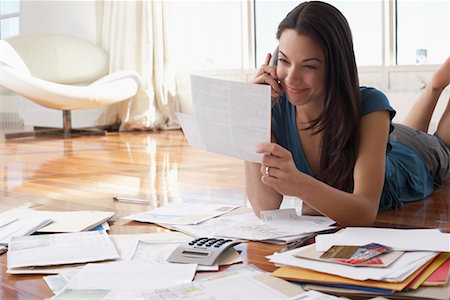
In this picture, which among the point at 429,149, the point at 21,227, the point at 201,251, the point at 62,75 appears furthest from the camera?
the point at 62,75

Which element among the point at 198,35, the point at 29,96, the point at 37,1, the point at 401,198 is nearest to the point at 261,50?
the point at 198,35

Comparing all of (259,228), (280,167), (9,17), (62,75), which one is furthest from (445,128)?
(9,17)

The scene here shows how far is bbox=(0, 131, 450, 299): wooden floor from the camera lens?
69.9 inches

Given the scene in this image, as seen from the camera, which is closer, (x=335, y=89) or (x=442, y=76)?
(x=335, y=89)

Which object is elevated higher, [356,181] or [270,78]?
[270,78]

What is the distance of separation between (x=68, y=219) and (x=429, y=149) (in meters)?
1.35

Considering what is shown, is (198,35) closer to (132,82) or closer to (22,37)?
(132,82)

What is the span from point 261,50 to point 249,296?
4.61 meters

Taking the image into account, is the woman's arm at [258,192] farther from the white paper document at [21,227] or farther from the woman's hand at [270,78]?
the white paper document at [21,227]

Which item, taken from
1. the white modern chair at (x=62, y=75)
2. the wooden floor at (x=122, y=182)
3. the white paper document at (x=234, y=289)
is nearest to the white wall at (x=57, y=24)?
the white modern chair at (x=62, y=75)

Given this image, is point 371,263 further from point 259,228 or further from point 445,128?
point 445,128

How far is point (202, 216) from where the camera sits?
5.85 ft

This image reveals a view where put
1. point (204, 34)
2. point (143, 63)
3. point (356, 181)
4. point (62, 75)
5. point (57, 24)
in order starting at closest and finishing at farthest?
point (356, 181) → point (62, 75) → point (143, 63) → point (204, 34) → point (57, 24)

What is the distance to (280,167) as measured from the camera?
56.2 inches
